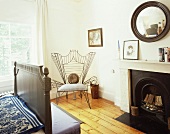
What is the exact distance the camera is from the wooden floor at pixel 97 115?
7.97ft

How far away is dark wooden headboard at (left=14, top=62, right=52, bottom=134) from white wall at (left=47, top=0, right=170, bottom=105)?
6.10ft

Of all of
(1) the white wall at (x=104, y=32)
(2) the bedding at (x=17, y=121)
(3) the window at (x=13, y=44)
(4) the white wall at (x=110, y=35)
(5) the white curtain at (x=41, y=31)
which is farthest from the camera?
(5) the white curtain at (x=41, y=31)

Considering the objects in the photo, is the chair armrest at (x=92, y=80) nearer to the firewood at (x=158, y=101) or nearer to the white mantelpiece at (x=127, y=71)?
the white mantelpiece at (x=127, y=71)

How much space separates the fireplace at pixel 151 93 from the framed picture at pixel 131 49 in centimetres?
32

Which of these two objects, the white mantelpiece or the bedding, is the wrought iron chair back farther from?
the bedding

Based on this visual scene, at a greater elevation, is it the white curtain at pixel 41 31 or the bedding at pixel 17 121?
the white curtain at pixel 41 31

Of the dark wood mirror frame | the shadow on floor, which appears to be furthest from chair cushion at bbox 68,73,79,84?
the dark wood mirror frame

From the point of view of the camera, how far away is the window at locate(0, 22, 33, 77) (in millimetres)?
3457

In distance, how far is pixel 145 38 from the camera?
2.76m

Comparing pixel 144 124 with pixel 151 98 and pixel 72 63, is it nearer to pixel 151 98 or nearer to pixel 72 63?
pixel 151 98

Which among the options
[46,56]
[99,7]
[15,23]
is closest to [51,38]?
[46,56]

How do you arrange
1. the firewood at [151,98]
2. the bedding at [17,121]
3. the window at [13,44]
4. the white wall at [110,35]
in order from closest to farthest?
the bedding at [17,121] → the firewood at [151,98] → the white wall at [110,35] → the window at [13,44]

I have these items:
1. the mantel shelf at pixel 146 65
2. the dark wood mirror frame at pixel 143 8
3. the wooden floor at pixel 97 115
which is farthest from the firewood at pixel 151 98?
the dark wood mirror frame at pixel 143 8

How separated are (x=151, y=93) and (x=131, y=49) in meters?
0.93
